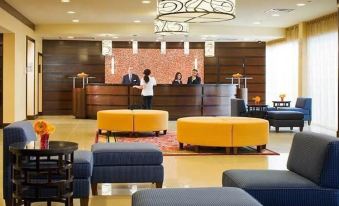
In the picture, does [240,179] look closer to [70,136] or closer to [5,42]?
[70,136]

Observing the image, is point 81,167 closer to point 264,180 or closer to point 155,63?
point 264,180

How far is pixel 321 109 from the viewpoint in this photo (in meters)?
14.8

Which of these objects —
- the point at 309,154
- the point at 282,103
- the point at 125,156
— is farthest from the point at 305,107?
the point at 309,154

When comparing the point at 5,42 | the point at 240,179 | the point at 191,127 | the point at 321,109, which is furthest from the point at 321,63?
the point at 240,179

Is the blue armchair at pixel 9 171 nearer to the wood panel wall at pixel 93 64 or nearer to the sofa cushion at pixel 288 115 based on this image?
the sofa cushion at pixel 288 115

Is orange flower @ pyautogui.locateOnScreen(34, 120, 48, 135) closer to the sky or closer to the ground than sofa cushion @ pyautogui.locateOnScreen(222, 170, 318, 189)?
closer to the sky

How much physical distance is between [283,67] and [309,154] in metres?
14.0

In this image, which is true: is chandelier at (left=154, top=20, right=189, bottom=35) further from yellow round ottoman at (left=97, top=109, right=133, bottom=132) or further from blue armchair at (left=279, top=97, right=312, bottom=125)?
blue armchair at (left=279, top=97, right=312, bottom=125)

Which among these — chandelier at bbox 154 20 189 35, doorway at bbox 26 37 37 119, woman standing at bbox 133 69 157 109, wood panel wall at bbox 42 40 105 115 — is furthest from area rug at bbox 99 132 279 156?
wood panel wall at bbox 42 40 105 115

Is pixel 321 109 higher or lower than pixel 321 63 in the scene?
lower

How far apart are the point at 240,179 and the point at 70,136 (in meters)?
7.42

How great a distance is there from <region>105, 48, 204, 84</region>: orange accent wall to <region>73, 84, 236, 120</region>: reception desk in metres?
3.71

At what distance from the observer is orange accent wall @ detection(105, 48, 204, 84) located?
774 inches

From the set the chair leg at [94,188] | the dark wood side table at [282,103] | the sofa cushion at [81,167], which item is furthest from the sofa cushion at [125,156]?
the dark wood side table at [282,103]
